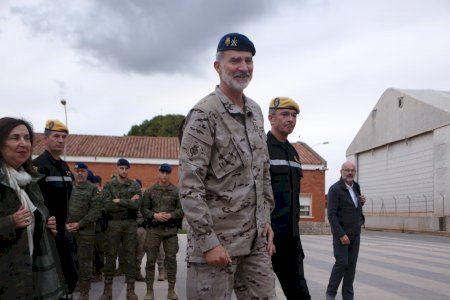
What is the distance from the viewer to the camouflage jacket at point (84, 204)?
8.57 metres

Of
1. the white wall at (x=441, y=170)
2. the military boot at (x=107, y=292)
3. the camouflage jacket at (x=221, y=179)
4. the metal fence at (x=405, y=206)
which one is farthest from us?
the metal fence at (x=405, y=206)

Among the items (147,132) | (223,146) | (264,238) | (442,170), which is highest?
(147,132)

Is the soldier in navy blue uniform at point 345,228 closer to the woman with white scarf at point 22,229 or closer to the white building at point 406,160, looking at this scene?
the woman with white scarf at point 22,229

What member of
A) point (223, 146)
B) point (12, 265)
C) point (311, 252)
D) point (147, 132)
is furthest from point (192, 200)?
point (147, 132)

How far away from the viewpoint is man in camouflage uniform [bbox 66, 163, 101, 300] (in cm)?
791

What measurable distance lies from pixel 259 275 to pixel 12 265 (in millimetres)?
1599

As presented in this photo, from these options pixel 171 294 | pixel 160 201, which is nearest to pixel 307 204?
pixel 160 201

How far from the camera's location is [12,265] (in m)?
3.56

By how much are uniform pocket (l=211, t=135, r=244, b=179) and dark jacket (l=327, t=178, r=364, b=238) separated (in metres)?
4.03

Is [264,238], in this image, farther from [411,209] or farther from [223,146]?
[411,209]

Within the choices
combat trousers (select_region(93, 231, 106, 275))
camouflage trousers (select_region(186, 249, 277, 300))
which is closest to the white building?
combat trousers (select_region(93, 231, 106, 275))

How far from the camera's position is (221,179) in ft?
11.1

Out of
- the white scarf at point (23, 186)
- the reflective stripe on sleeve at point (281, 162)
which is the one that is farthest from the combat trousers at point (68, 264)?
the reflective stripe on sleeve at point (281, 162)

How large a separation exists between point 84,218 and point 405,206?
36.0 metres
